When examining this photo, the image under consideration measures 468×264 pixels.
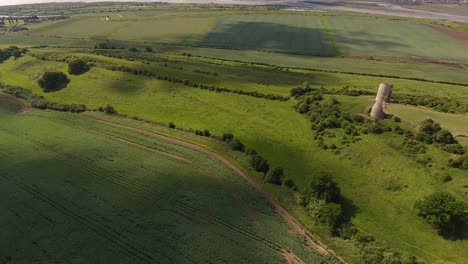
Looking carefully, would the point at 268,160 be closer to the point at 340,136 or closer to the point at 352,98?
the point at 340,136

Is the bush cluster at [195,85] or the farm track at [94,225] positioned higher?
the bush cluster at [195,85]

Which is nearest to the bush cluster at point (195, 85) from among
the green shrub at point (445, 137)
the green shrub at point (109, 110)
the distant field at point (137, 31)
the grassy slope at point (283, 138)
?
the grassy slope at point (283, 138)

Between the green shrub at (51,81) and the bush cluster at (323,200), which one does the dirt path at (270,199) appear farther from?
the green shrub at (51,81)

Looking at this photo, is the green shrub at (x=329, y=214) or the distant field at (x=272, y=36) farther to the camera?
the distant field at (x=272, y=36)

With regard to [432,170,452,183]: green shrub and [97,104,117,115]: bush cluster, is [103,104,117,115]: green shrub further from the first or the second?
[432,170,452,183]: green shrub

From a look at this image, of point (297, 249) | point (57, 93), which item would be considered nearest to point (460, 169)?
point (297, 249)

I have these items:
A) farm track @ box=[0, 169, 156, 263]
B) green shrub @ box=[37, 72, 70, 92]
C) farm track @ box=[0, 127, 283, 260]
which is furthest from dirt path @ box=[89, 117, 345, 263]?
green shrub @ box=[37, 72, 70, 92]

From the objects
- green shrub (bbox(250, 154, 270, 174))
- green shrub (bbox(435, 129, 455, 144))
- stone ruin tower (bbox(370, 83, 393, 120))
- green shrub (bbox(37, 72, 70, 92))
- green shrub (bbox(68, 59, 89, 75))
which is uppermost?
green shrub (bbox(68, 59, 89, 75))
